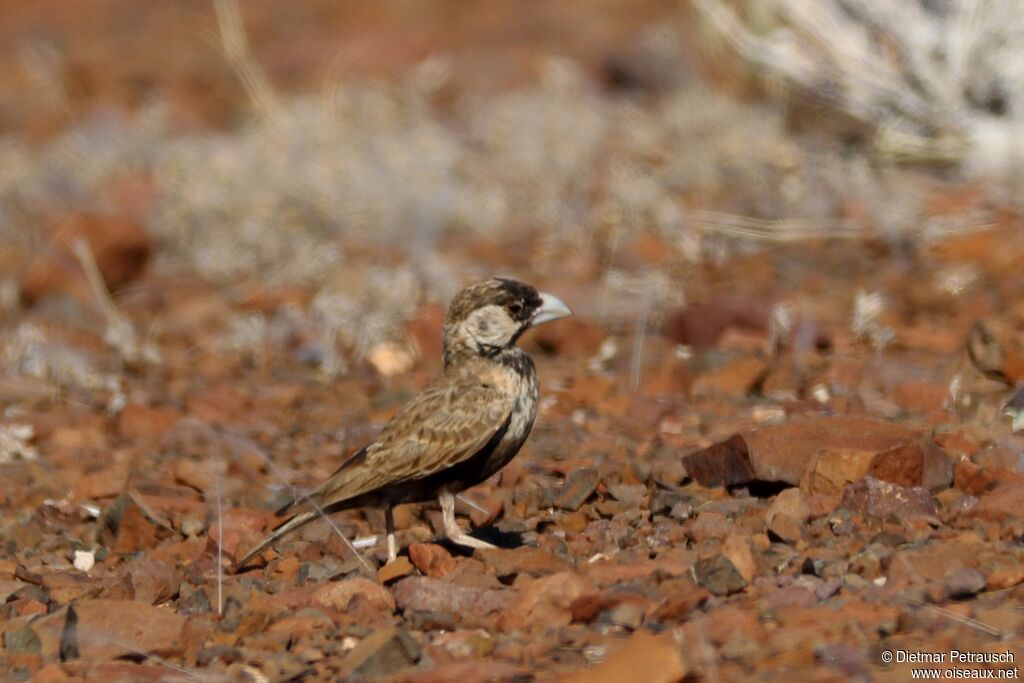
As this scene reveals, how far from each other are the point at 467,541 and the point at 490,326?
2.60 ft

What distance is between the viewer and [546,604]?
4.30 metres

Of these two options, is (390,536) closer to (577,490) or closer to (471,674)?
(577,490)

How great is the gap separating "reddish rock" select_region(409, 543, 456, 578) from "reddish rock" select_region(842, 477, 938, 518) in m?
1.20

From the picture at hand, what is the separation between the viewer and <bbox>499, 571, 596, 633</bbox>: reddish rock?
427 cm

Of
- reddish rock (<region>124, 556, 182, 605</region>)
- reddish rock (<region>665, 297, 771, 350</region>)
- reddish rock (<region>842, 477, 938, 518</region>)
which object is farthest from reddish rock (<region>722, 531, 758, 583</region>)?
reddish rock (<region>665, 297, 771, 350</region>)

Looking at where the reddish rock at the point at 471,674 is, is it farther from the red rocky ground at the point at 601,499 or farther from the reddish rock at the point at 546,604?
the reddish rock at the point at 546,604

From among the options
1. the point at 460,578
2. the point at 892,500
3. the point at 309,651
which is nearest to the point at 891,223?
the point at 892,500

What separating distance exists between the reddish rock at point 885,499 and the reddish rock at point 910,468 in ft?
0.45

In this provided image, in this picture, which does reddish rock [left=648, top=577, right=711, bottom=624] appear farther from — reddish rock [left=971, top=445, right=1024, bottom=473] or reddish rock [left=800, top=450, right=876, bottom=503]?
reddish rock [left=971, top=445, right=1024, bottom=473]

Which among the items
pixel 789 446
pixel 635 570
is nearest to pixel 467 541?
pixel 635 570

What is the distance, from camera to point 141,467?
6809 mm

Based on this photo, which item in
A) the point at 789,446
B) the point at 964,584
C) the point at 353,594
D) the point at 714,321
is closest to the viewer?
the point at 964,584

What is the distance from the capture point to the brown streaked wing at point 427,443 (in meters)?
5.09

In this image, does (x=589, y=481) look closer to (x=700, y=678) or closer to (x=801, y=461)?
(x=801, y=461)
